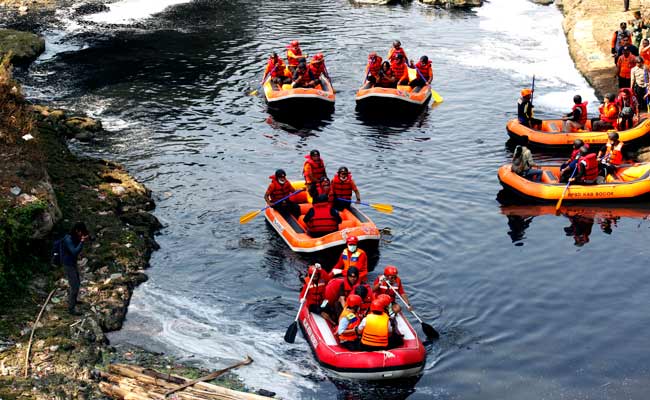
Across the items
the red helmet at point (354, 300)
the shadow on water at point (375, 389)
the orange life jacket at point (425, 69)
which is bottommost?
the shadow on water at point (375, 389)

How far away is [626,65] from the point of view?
2761cm

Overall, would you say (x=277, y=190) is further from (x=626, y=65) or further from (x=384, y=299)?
(x=626, y=65)

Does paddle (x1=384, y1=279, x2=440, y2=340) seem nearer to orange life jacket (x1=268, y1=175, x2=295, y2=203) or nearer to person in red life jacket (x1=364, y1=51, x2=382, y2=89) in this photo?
orange life jacket (x1=268, y1=175, x2=295, y2=203)

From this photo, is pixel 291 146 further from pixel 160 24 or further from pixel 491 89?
pixel 160 24

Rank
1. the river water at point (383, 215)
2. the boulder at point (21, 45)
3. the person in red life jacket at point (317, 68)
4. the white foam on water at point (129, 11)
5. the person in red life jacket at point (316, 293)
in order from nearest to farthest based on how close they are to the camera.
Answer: the river water at point (383, 215) → the person in red life jacket at point (316, 293) → the person in red life jacket at point (317, 68) → the boulder at point (21, 45) → the white foam on water at point (129, 11)

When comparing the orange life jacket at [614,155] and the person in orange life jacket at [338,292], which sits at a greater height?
the orange life jacket at [614,155]

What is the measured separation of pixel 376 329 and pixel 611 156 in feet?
36.0

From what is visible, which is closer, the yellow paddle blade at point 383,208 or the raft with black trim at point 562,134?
the yellow paddle blade at point 383,208

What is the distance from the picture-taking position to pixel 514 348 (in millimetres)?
15320

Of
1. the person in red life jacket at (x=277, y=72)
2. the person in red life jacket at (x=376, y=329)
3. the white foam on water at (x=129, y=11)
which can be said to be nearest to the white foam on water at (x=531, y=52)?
the person in red life jacket at (x=277, y=72)

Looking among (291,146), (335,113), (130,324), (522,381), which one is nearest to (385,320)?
(522,381)

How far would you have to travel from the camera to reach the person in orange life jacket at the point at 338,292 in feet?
51.1

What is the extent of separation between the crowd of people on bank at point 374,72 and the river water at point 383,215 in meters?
1.29

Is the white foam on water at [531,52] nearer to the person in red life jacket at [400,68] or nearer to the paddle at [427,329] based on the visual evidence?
the person in red life jacket at [400,68]
